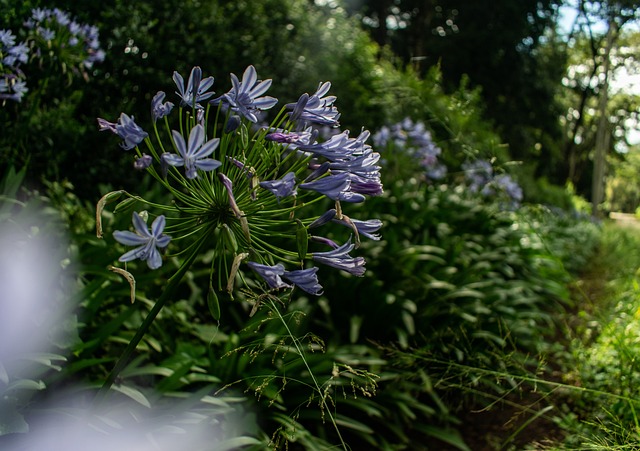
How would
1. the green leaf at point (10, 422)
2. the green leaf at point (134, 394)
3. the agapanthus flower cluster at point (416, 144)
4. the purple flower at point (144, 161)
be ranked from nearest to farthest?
the purple flower at point (144, 161)
the green leaf at point (10, 422)
the green leaf at point (134, 394)
the agapanthus flower cluster at point (416, 144)

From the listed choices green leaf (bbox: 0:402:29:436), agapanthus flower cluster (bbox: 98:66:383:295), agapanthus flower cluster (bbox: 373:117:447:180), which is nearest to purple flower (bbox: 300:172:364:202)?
agapanthus flower cluster (bbox: 98:66:383:295)

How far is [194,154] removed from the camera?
119 cm

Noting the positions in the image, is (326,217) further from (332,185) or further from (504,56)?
(504,56)

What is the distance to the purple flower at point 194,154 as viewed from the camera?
116 centimetres

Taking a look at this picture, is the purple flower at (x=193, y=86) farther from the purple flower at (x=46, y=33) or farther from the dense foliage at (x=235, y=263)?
the purple flower at (x=46, y=33)

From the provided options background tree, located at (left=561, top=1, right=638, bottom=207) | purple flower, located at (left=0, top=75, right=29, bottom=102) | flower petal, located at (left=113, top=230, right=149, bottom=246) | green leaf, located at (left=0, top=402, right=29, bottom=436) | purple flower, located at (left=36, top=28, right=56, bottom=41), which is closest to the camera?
flower petal, located at (left=113, top=230, right=149, bottom=246)

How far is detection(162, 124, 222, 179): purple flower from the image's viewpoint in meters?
1.16

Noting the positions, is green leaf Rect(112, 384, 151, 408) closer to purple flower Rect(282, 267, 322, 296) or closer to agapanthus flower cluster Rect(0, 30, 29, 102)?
purple flower Rect(282, 267, 322, 296)

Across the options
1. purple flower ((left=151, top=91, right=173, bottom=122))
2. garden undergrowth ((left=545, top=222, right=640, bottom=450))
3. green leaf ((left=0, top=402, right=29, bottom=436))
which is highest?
purple flower ((left=151, top=91, right=173, bottom=122))

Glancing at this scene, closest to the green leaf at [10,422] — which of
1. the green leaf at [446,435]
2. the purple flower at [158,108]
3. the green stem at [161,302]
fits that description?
the green stem at [161,302]

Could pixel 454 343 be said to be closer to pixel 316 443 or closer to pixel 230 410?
pixel 316 443

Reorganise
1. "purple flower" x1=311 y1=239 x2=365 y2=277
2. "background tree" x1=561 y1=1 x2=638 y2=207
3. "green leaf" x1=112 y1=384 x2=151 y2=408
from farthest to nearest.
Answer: "background tree" x1=561 y1=1 x2=638 y2=207, "green leaf" x1=112 y1=384 x2=151 y2=408, "purple flower" x1=311 y1=239 x2=365 y2=277

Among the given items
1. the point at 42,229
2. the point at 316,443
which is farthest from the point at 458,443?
the point at 42,229

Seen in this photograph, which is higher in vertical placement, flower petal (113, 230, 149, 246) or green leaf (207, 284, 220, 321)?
flower petal (113, 230, 149, 246)
